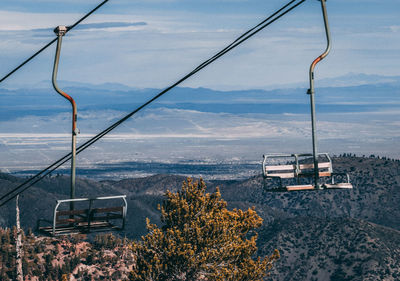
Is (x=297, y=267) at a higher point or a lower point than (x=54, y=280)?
lower

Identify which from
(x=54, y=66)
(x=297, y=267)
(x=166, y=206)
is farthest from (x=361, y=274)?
(x=54, y=66)

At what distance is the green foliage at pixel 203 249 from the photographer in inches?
2184

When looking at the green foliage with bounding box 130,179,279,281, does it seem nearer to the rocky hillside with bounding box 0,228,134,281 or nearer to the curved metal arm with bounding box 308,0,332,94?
the curved metal arm with bounding box 308,0,332,94

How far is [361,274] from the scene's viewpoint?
139500 mm

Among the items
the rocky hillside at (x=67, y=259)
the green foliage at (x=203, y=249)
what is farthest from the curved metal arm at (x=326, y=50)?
the rocky hillside at (x=67, y=259)

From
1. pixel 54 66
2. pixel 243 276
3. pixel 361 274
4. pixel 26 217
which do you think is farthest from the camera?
pixel 26 217

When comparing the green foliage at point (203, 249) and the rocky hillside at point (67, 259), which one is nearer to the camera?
the green foliage at point (203, 249)

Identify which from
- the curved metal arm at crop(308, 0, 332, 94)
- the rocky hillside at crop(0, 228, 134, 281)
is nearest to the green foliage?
the curved metal arm at crop(308, 0, 332, 94)

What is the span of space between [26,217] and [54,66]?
16556cm

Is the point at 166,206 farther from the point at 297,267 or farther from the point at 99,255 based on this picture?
the point at 297,267

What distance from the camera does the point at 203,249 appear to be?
2243 inches

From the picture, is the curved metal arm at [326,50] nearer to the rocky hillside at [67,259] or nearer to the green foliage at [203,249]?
the green foliage at [203,249]

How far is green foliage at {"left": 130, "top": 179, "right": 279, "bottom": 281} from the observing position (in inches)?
2184

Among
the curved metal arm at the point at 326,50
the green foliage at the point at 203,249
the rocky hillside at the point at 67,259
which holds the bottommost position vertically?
the rocky hillside at the point at 67,259
